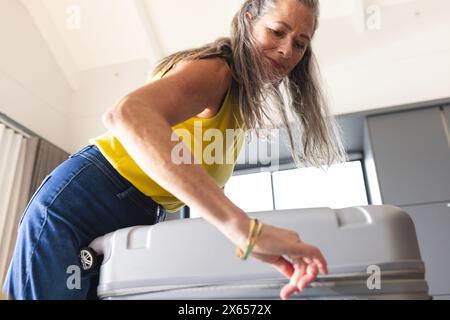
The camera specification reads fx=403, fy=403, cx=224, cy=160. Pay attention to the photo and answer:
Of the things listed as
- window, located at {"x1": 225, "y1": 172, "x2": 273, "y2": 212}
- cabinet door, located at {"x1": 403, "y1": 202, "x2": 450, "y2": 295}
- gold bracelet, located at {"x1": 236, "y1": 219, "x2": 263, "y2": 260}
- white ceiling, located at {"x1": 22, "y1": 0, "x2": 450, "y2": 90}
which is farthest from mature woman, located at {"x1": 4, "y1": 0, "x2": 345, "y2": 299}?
white ceiling, located at {"x1": 22, "y1": 0, "x2": 450, "y2": 90}

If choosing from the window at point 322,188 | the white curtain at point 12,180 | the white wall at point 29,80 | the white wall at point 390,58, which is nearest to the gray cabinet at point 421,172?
the white wall at point 390,58

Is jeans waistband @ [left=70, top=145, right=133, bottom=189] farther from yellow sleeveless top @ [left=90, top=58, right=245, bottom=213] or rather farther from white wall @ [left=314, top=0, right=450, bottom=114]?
white wall @ [left=314, top=0, right=450, bottom=114]

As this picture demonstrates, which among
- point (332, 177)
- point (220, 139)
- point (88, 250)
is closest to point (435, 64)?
point (332, 177)

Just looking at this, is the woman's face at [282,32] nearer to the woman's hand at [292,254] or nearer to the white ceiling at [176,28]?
the woman's hand at [292,254]

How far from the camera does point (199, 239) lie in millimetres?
679

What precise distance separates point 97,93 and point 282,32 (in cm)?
294

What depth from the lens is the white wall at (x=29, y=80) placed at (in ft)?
9.36

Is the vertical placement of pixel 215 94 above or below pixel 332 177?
below

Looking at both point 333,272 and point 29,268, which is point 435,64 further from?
point 29,268

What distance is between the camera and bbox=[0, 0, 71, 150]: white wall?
112 inches

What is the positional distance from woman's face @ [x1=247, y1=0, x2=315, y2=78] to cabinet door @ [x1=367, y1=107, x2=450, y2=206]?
1698 millimetres

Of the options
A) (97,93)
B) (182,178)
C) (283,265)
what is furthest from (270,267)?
(97,93)

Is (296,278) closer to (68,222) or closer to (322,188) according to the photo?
(68,222)
